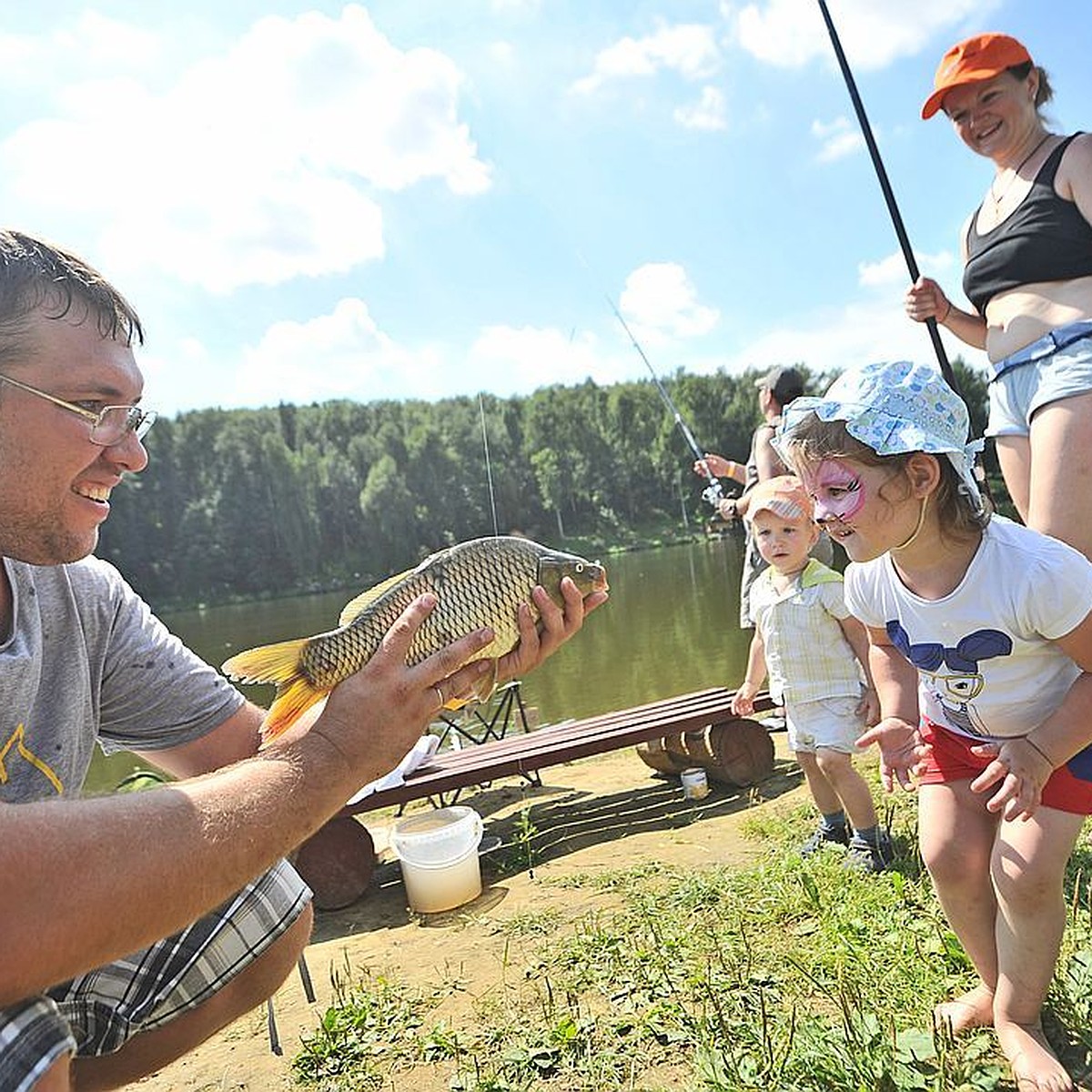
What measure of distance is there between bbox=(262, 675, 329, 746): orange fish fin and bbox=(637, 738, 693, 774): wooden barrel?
4.03 metres

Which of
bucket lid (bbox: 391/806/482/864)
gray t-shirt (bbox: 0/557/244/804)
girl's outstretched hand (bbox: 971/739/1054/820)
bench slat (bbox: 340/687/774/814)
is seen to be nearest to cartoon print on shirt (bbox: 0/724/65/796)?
gray t-shirt (bbox: 0/557/244/804)

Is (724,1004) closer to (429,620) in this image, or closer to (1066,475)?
(429,620)

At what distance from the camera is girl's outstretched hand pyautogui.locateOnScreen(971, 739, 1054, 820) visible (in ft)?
6.33

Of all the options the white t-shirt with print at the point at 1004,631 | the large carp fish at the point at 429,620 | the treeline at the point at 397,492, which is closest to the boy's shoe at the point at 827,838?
the white t-shirt with print at the point at 1004,631

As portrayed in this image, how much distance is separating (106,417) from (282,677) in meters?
0.63

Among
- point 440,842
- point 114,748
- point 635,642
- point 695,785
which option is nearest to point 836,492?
point 114,748

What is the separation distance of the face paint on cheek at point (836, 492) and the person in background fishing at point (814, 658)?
1.61 meters

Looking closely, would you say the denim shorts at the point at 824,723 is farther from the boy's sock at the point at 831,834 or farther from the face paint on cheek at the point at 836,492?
the face paint on cheek at the point at 836,492

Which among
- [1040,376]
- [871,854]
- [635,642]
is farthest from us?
[635,642]

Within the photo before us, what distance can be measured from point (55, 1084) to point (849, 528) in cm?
187

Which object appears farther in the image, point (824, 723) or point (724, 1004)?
point (824, 723)

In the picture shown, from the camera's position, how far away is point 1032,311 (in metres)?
2.84

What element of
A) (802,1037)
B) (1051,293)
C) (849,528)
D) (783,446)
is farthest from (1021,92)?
(802,1037)

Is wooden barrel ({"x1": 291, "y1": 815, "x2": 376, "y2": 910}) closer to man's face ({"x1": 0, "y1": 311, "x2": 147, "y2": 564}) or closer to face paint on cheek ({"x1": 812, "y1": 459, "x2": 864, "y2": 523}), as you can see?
man's face ({"x1": 0, "y1": 311, "x2": 147, "y2": 564})
